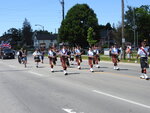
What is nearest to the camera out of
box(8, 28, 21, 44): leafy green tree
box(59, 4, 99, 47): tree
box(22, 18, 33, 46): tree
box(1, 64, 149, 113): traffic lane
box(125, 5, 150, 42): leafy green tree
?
box(1, 64, 149, 113): traffic lane

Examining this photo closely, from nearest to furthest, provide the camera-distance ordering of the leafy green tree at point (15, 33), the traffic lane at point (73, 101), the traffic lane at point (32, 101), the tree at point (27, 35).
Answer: the traffic lane at point (73, 101) < the traffic lane at point (32, 101) < the tree at point (27, 35) < the leafy green tree at point (15, 33)

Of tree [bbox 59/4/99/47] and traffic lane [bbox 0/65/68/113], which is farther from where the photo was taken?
tree [bbox 59/4/99/47]

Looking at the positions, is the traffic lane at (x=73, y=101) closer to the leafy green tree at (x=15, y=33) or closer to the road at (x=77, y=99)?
the road at (x=77, y=99)

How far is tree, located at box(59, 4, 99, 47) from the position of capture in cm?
6644

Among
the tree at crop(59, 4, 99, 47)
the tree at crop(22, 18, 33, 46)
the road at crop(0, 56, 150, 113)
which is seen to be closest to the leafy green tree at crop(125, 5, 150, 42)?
the tree at crop(59, 4, 99, 47)

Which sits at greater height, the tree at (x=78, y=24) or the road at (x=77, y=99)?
the tree at (x=78, y=24)

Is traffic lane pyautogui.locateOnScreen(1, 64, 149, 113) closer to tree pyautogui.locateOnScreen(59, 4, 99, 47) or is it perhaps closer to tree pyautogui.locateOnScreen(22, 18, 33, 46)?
tree pyautogui.locateOnScreen(59, 4, 99, 47)

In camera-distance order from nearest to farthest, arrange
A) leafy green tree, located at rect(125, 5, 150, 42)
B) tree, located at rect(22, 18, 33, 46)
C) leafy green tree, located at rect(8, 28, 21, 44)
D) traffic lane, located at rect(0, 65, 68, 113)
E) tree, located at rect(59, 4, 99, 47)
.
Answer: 1. traffic lane, located at rect(0, 65, 68, 113)
2. tree, located at rect(59, 4, 99, 47)
3. leafy green tree, located at rect(125, 5, 150, 42)
4. tree, located at rect(22, 18, 33, 46)
5. leafy green tree, located at rect(8, 28, 21, 44)

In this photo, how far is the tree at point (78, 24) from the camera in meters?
66.4

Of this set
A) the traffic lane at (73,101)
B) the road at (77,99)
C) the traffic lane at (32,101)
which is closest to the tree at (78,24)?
the road at (77,99)

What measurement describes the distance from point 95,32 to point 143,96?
6133 centimetres

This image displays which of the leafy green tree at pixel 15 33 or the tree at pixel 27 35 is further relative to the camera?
the leafy green tree at pixel 15 33

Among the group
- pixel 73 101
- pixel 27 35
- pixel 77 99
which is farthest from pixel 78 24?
pixel 27 35

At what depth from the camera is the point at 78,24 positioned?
6731 cm
